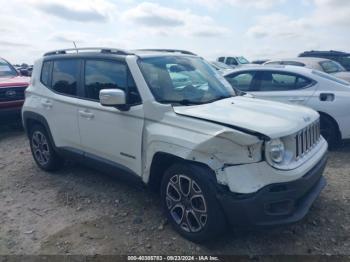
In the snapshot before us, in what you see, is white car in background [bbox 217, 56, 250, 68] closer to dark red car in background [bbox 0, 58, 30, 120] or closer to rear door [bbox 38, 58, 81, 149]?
dark red car in background [bbox 0, 58, 30, 120]

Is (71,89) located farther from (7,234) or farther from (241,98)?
(241,98)

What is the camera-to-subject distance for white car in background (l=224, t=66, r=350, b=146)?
6.12 m

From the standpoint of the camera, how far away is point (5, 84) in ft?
26.4

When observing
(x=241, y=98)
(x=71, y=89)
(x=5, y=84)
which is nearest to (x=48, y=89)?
(x=71, y=89)

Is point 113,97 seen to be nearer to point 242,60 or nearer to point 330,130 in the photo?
point 330,130

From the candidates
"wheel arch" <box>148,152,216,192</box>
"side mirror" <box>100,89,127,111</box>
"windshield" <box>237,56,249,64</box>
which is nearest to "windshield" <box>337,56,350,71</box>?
"windshield" <box>237,56,249,64</box>

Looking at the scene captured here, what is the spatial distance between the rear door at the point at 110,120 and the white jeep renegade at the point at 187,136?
1 cm

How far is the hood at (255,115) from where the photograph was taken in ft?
10.2

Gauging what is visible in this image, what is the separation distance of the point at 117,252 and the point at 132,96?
5.50ft

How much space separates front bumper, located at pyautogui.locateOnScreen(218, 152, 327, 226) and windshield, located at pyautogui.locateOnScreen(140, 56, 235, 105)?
126 centimetres

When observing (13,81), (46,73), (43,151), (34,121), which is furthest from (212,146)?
(13,81)

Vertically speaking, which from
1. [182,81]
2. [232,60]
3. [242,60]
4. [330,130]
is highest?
[182,81]

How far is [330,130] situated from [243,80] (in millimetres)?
1966

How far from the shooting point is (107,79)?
4.30 m
